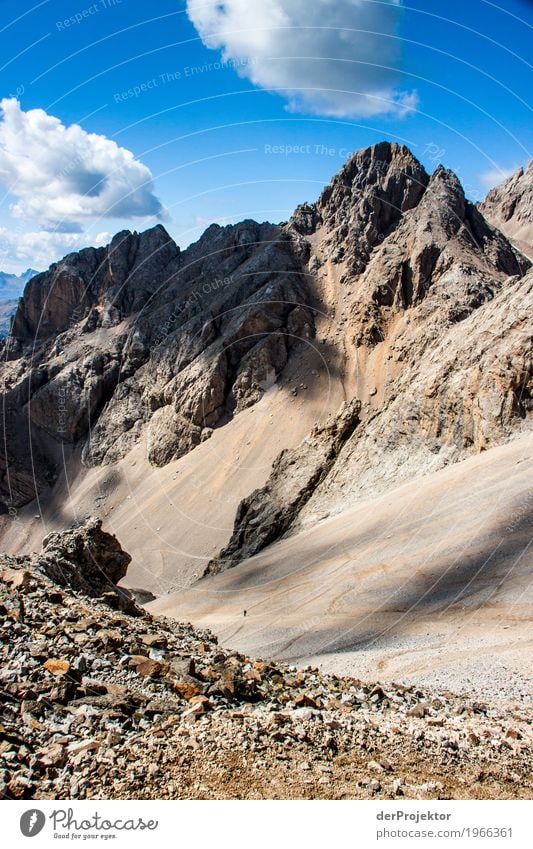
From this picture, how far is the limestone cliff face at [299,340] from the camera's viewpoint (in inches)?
1870

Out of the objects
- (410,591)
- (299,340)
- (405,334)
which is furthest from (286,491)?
(299,340)

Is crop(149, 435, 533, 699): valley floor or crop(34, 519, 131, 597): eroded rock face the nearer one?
crop(149, 435, 533, 699): valley floor

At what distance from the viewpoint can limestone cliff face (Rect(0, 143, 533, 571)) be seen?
47.5 metres

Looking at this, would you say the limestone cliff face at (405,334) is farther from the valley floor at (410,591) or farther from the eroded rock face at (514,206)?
the eroded rock face at (514,206)

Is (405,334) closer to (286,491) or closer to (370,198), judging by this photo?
(370,198)

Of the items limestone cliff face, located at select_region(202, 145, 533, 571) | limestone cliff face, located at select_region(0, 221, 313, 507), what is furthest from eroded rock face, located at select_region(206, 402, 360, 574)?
limestone cliff face, located at select_region(0, 221, 313, 507)

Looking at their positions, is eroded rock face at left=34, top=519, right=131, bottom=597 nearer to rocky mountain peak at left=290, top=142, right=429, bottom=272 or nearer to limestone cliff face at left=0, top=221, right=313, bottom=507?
limestone cliff face at left=0, top=221, right=313, bottom=507

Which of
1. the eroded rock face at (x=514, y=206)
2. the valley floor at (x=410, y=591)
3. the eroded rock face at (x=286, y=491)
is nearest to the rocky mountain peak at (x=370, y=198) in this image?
the eroded rock face at (x=286, y=491)

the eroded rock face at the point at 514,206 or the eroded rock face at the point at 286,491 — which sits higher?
the eroded rock face at the point at 514,206

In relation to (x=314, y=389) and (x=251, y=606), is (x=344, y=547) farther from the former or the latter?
(x=314, y=389)

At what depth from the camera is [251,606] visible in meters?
35.4

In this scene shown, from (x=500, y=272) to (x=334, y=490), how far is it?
53.0 metres

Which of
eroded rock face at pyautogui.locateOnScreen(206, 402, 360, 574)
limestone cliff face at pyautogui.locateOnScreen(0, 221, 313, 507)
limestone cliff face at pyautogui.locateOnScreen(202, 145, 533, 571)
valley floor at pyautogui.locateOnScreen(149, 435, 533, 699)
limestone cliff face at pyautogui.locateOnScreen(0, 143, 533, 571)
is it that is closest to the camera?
valley floor at pyautogui.locateOnScreen(149, 435, 533, 699)

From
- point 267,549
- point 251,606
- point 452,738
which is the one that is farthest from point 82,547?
point 452,738
